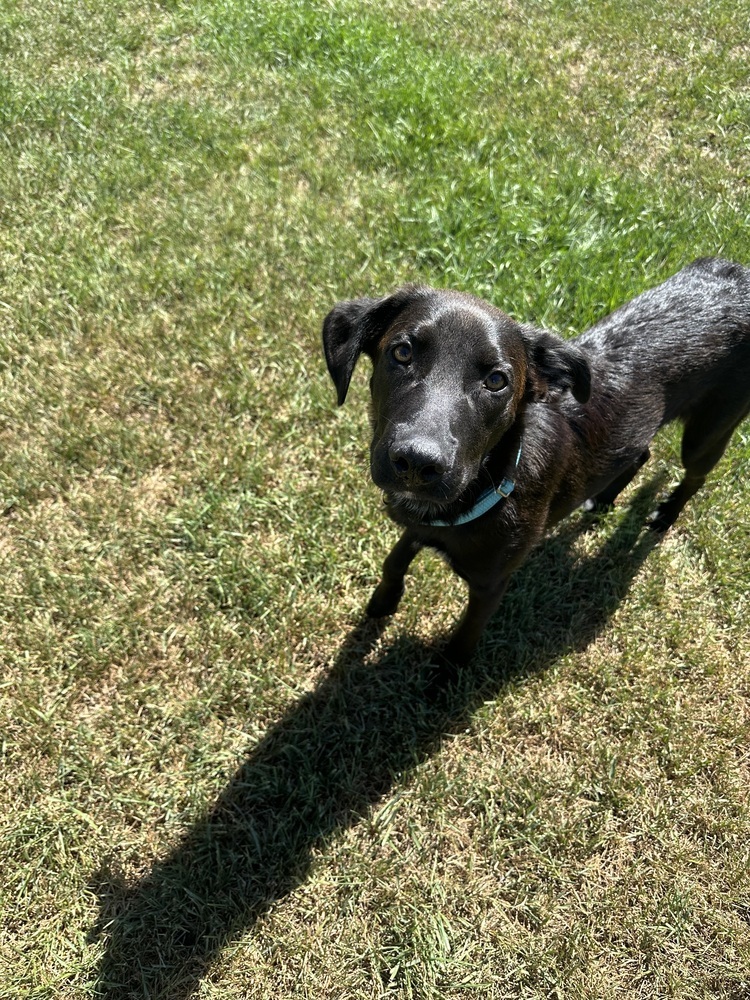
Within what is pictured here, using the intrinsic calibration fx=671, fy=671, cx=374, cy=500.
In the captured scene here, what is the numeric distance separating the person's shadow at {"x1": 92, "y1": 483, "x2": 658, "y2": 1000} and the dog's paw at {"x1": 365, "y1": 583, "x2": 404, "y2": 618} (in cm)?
9

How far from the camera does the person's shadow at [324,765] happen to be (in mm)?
2447

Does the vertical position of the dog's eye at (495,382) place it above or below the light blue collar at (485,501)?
above

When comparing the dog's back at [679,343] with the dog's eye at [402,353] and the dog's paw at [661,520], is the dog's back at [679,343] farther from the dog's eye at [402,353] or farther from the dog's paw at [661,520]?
the dog's eye at [402,353]

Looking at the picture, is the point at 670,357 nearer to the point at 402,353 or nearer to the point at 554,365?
the point at 554,365

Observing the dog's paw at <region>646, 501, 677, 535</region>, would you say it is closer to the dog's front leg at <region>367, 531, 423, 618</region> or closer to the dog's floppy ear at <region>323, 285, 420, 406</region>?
the dog's front leg at <region>367, 531, 423, 618</region>

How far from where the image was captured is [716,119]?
5.59 m

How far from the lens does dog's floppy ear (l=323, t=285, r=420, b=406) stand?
2.40 metres

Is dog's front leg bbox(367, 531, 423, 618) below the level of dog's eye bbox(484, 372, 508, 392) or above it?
below

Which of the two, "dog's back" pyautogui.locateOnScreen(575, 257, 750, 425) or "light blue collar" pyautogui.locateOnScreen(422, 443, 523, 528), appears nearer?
"light blue collar" pyautogui.locateOnScreen(422, 443, 523, 528)

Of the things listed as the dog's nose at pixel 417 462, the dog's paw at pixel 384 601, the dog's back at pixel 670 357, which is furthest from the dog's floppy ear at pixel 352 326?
the dog's paw at pixel 384 601

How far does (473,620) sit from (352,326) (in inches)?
51.1

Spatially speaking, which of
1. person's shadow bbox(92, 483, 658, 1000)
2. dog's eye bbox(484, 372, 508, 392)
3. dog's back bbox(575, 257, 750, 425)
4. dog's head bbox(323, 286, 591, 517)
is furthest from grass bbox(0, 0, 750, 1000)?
dog's eye bbox(484, 372, 508, 392)

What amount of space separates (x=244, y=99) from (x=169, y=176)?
1119mm

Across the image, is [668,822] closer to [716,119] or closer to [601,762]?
[601,762]
